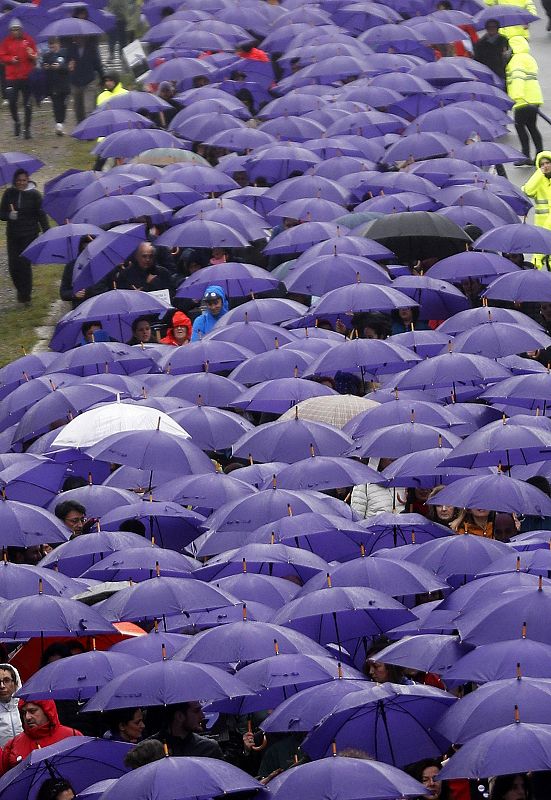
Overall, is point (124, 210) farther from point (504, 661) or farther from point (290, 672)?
point (504, 661)

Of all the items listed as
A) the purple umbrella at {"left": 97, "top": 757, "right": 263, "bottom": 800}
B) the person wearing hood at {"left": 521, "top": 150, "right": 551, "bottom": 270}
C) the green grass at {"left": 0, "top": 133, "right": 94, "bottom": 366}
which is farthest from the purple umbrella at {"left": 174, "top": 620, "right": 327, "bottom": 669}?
the person wearing hood at {"left": 521, "top": 150, "right": 551, "bottom": 270}

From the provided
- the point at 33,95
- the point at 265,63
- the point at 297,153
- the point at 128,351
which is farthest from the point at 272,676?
the point at 33,95

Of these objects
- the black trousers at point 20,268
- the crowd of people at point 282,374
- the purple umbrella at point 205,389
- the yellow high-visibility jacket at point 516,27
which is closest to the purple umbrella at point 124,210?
the crowd of people at point 282,374

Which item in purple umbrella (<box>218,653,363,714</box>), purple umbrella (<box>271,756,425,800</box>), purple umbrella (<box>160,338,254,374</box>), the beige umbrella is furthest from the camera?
purple umbrella (<box>160,338,254,374</box>)

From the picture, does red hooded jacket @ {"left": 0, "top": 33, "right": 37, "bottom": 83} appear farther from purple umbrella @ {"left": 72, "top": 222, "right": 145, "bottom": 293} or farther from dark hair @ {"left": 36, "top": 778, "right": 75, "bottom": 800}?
dark hair @ {"left": 36, "top": 778, "right": 75, "bottom": 800}

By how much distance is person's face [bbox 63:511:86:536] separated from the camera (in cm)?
1556

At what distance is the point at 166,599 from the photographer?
13188 mm

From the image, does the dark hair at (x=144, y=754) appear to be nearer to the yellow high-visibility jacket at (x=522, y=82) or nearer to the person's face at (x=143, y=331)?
the person's face at (x=143, y=331)

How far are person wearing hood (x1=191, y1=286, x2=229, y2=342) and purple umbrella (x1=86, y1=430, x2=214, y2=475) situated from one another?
407cm

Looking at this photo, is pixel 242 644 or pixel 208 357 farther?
pixel 208 357

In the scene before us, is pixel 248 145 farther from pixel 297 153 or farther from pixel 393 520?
pixel 393 520

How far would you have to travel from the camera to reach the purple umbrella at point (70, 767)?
451 inches

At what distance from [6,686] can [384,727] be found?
8.04ft

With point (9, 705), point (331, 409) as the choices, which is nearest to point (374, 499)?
point (331, 409)
